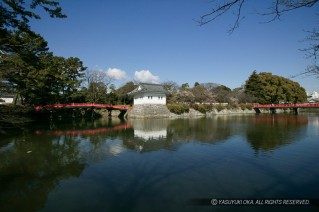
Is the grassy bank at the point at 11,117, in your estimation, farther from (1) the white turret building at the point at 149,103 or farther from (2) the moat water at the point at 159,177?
(1) the white turret building at the point at 149,103

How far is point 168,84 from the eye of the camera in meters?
48.5

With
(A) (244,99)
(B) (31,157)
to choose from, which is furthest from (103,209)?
(A) (244,99)

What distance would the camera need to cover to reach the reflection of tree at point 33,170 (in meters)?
5.84

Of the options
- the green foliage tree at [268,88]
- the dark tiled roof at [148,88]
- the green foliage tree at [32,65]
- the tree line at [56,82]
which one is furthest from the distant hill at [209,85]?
the green foliage tree at [32,65]

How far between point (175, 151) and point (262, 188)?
524 centimetres

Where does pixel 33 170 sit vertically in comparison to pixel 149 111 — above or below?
below

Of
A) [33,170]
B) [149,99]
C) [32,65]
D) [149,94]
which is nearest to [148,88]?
[149,94]

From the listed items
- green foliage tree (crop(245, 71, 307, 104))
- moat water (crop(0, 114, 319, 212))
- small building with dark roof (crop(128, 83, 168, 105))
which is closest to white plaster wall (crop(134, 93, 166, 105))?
small building with dark roof (crop(128, 83, 168, 105))

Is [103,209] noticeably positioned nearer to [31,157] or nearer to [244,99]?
[31,157]

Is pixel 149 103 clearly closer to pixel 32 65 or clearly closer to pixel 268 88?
pixel 32 65

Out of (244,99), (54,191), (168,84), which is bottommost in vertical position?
(54,191)

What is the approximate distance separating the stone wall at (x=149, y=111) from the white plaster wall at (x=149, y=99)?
0.74 m

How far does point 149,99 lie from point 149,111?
2.01m

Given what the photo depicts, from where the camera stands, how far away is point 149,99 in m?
34.7
